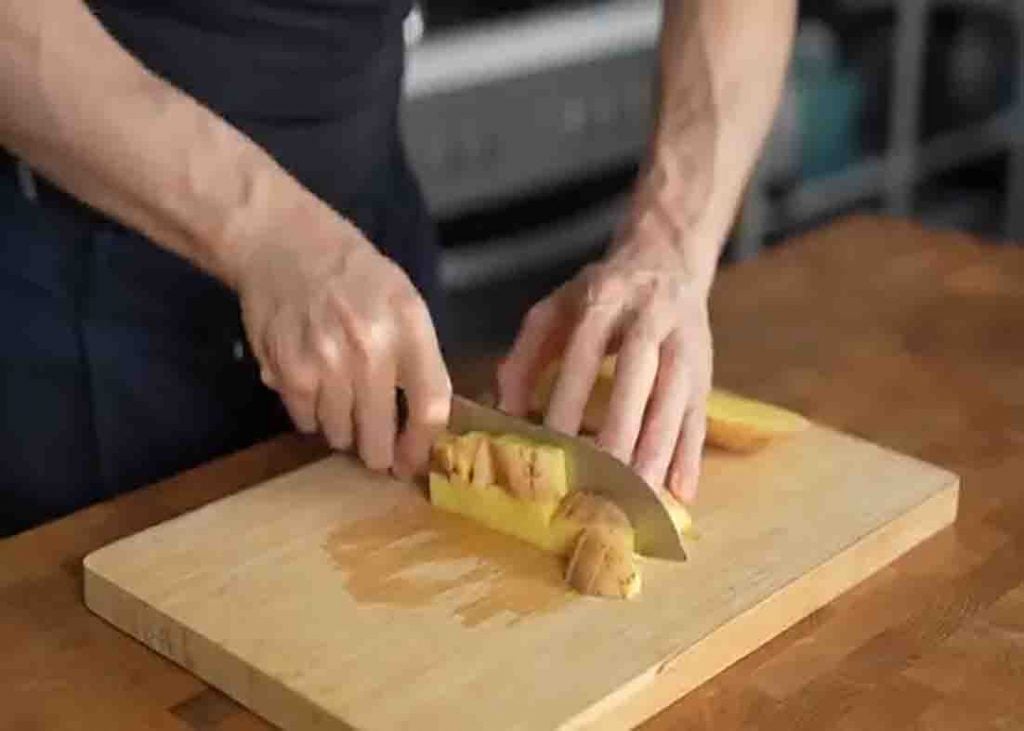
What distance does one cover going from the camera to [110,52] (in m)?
0.89

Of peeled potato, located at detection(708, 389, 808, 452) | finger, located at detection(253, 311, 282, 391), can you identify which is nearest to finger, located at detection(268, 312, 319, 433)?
finger, located at detection(253, 311, 282, 391)

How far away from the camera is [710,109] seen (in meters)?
1.13

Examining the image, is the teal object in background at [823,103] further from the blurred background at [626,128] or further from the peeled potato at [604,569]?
the peeled potato at [604,569]

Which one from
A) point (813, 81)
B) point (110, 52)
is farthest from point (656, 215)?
point (813, 81)

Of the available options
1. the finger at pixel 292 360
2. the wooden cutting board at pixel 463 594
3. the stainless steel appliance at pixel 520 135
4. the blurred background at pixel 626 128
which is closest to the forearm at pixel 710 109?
the wooden cutting board at pixel 463 594

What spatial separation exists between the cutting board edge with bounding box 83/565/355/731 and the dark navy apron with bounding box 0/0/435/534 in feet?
0.57

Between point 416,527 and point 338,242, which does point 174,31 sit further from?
point 416,527

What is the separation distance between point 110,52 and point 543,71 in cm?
136

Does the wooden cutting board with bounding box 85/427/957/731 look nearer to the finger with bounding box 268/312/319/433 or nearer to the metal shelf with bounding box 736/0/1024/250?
the finger with bounding box 268/312/319/433

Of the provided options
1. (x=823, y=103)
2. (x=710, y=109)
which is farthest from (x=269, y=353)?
(x=823, y=103)

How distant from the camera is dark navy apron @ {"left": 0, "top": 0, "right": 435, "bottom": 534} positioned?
39.9 inches

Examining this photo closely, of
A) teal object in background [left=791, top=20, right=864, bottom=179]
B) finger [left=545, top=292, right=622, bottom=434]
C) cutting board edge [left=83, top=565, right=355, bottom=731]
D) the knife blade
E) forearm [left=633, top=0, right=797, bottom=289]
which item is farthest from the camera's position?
teal object in background [left=791, top=20, right=864, bottom=179]

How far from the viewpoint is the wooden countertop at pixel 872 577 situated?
796 millimetres

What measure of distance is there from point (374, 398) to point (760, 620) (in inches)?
8.7
